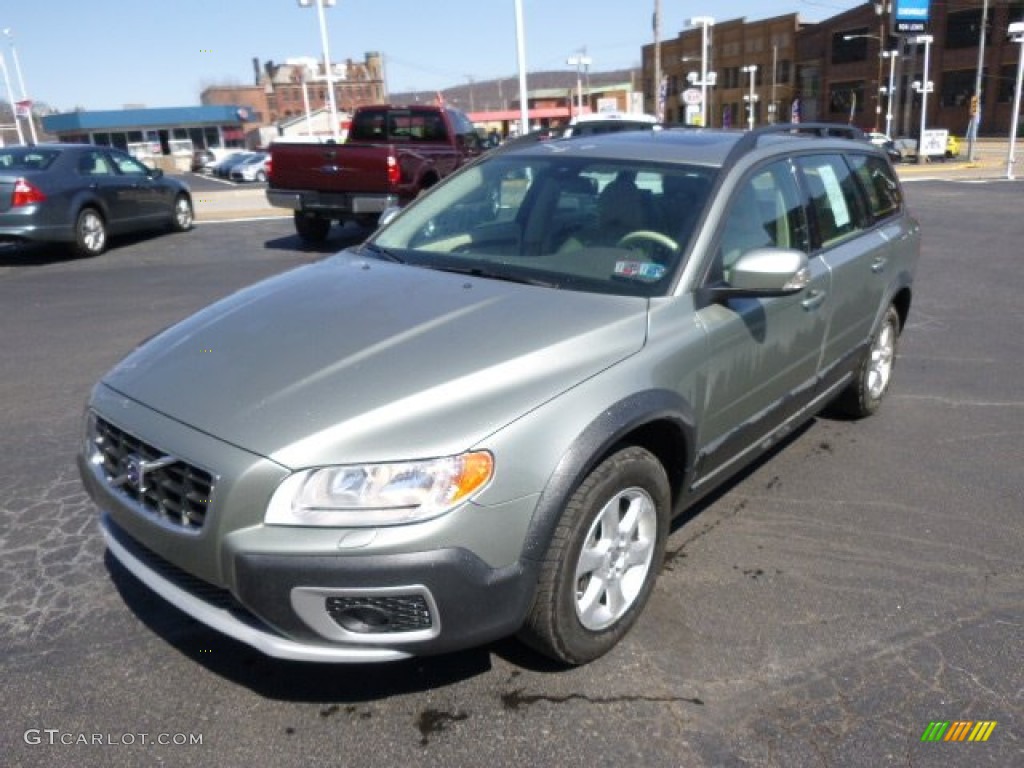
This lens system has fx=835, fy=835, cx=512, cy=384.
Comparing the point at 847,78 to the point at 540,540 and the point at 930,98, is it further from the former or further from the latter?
the point at 540,540

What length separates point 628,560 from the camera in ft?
9.46

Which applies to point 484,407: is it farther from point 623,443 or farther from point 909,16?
Answer: point 909,16

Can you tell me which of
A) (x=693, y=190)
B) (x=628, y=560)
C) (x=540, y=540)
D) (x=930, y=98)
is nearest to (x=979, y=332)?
(x=693, y=190)

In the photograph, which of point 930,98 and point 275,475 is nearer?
point 275,475

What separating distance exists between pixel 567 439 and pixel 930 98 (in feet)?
271

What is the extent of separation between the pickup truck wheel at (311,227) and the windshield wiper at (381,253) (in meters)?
8.99

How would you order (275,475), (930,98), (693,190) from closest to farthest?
1. (275,475)
2. (693,190)
3. (930,98)

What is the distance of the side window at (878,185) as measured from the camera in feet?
15.6

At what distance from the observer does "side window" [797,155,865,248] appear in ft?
13.3

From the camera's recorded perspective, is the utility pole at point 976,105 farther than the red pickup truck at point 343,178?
Yes

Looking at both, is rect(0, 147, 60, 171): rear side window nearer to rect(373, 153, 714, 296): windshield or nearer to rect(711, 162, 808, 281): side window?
rect(373, 153, 714, 296): windshield

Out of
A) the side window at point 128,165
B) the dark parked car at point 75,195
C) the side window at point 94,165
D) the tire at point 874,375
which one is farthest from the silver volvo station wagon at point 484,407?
the side window at point 128,165

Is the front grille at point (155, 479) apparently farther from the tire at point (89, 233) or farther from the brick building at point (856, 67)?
the brick building at point (856, 67)

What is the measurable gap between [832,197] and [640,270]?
65.9 inches
